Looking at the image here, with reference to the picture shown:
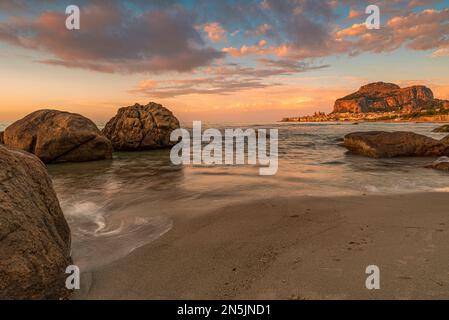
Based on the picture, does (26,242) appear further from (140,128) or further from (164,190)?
(140,128)

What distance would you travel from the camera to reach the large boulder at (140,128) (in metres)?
21.4

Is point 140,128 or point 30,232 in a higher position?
point 140,128

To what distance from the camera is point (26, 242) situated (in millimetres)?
2918

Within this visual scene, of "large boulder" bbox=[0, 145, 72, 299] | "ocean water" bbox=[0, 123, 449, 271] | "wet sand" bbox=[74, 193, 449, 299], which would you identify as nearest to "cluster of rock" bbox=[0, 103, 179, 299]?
"large boulder" bbox=[0, 145, 72, 299]

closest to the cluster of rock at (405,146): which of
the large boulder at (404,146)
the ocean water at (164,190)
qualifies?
the large boulder at (404,146)

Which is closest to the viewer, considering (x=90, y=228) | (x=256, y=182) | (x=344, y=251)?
(x=344, y=251)

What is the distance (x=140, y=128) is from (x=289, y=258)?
64.9 feet

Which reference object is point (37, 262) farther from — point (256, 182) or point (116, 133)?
point (116, 133)

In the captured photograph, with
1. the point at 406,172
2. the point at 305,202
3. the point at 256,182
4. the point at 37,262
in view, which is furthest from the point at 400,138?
the point at 37,262

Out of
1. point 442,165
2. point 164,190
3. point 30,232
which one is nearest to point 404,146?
point 442,165

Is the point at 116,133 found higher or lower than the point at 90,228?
higher

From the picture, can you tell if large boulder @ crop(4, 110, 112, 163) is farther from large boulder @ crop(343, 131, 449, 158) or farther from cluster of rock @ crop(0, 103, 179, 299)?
large boulder @ crop(343, 131, 449, 158)

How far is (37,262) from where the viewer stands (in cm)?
289
